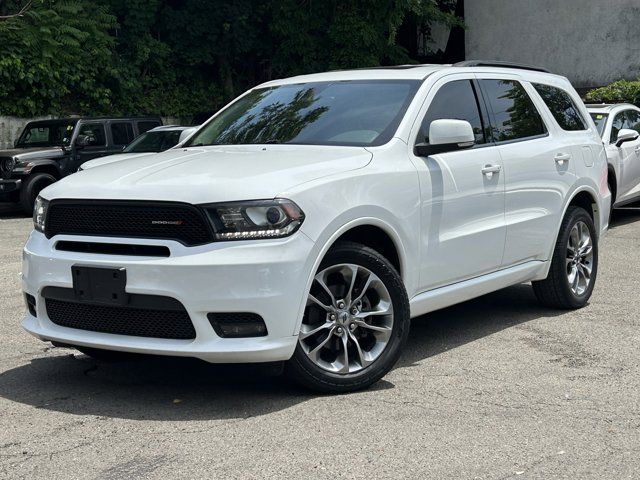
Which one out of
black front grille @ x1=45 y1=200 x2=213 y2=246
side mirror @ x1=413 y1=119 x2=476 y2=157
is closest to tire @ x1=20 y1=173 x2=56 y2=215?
black front grille @ x1=45 y1=200 x2=213 y2=246

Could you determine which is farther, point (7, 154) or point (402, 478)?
point (7, 154)

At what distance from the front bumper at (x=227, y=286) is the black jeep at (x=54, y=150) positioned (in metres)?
13.1

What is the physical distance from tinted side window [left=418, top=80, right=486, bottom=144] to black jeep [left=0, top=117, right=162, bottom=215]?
40.5 feet

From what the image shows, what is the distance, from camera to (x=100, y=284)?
5.14 meters

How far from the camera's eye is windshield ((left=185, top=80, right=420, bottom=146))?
6.12 m

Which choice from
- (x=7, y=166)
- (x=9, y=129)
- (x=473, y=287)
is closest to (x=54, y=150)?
(x=7, y=166)

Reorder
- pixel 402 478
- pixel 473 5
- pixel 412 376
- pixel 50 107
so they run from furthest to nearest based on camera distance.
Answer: pixel 473 5, pixel 50 107, pixel 412 376, pixel 402 478

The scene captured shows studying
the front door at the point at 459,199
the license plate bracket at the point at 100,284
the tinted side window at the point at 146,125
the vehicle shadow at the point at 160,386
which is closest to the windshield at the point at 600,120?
the front door at the point at 459,199

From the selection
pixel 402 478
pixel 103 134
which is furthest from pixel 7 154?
pixel 402 478

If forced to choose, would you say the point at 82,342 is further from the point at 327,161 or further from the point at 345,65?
the point at 345,65

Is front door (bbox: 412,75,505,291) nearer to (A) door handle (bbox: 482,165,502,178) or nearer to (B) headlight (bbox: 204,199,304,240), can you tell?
(A) door handle (bbox: 482,165,502,178)

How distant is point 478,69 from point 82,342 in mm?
3364

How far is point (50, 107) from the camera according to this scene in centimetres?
2480

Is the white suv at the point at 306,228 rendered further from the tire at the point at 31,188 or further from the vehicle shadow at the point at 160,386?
the tire at the point at 31,188
